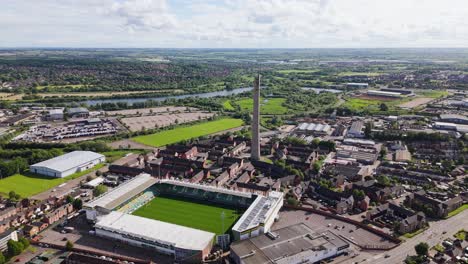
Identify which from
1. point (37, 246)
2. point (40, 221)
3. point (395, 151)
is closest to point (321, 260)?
point (37, 246)

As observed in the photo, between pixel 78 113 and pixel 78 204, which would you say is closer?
pixel 78 204

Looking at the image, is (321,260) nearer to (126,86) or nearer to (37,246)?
(37,246)

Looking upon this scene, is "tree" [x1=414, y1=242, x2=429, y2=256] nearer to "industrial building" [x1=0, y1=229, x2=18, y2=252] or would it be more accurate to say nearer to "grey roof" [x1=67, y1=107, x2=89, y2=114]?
"industrial building" [x1=0, y1=229, x2=18, y2=252]

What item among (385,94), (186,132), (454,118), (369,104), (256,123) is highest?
(256,123)

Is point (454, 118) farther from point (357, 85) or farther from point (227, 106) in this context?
point (357, 85)

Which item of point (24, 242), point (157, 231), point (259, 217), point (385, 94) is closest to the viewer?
point (24, 242)

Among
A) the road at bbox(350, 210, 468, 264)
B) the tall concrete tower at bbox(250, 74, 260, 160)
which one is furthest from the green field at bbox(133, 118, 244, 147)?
the road at bbox(350, 210, 468, 264)

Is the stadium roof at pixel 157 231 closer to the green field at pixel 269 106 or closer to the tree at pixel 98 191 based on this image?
the tree at pixel 98 191

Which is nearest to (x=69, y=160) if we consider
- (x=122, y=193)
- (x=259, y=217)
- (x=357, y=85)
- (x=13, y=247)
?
(x=122, y=193)
